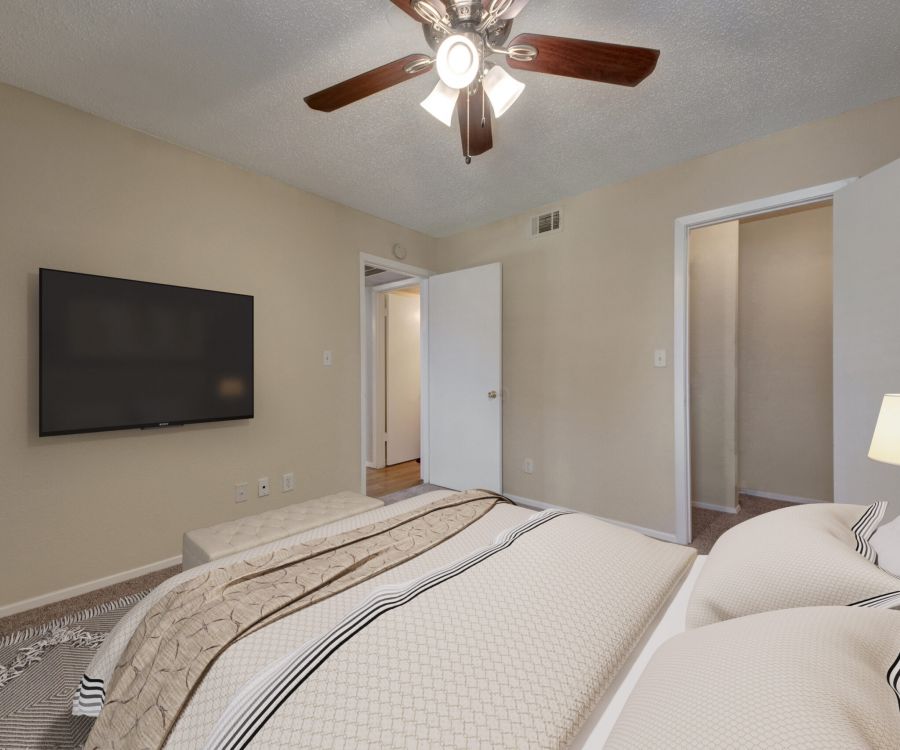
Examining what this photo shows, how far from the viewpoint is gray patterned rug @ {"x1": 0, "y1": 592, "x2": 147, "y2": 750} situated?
4.27 feet

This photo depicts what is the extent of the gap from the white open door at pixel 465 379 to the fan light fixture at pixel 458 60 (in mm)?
2139

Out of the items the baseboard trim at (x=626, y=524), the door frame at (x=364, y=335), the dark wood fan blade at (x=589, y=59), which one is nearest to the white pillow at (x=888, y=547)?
the dark wood fan blade at (x=589, y=59)

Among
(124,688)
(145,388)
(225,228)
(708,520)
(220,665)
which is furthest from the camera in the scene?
(708,520)

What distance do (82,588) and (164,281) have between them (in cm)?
171

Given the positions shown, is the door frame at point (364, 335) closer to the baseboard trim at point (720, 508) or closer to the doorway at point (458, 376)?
the doorway at point (458, 376)

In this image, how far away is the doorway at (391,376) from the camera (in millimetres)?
4992

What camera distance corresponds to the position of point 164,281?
→ 242 cm

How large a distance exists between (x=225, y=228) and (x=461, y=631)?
2804 mm

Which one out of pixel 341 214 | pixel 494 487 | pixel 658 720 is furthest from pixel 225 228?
pixel 658 720

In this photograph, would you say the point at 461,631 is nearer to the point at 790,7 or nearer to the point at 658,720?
the point at 658,720

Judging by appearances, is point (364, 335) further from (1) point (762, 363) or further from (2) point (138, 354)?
(1) point (762, 363)

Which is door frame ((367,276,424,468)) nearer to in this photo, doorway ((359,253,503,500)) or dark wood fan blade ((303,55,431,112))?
doorway ((359,253,503,500))

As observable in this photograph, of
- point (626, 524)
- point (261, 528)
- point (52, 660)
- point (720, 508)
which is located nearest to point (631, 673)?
point (261, 528)

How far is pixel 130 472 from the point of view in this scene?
7.55 feet
